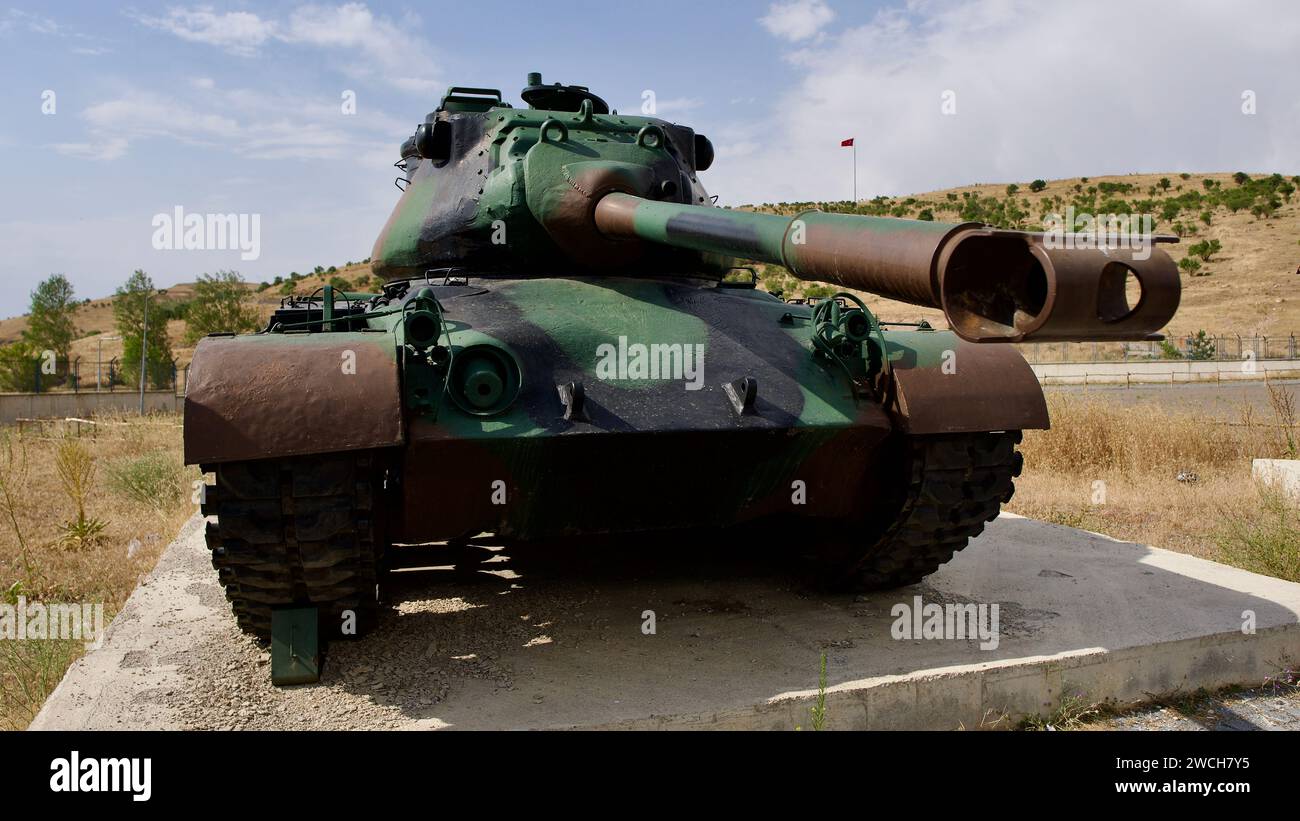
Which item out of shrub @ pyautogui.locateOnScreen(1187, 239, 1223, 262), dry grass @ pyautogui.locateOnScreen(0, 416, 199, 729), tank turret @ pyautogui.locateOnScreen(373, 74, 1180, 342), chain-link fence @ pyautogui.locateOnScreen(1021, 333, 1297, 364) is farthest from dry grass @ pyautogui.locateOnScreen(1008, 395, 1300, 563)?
shrub @ pyautogui.locateOnScreen(1187, 239, 1223, 262)

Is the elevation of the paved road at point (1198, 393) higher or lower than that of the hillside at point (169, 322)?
lower

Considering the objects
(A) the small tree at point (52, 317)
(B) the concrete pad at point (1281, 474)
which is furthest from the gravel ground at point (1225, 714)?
(A) the small tree at point (52, 317)

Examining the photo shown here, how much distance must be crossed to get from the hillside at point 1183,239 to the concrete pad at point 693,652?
69.8 ft

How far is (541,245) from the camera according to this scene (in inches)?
224

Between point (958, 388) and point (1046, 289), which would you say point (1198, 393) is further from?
point (1046, 289)

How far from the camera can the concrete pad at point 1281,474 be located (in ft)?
29.4

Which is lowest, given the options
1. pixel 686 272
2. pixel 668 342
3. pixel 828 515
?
pixel 828 515

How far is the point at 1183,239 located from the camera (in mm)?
46250

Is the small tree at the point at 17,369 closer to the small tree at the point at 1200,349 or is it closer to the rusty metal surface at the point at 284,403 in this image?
the rusty metal surface at the point at 284,403

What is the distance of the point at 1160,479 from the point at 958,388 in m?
7.16
